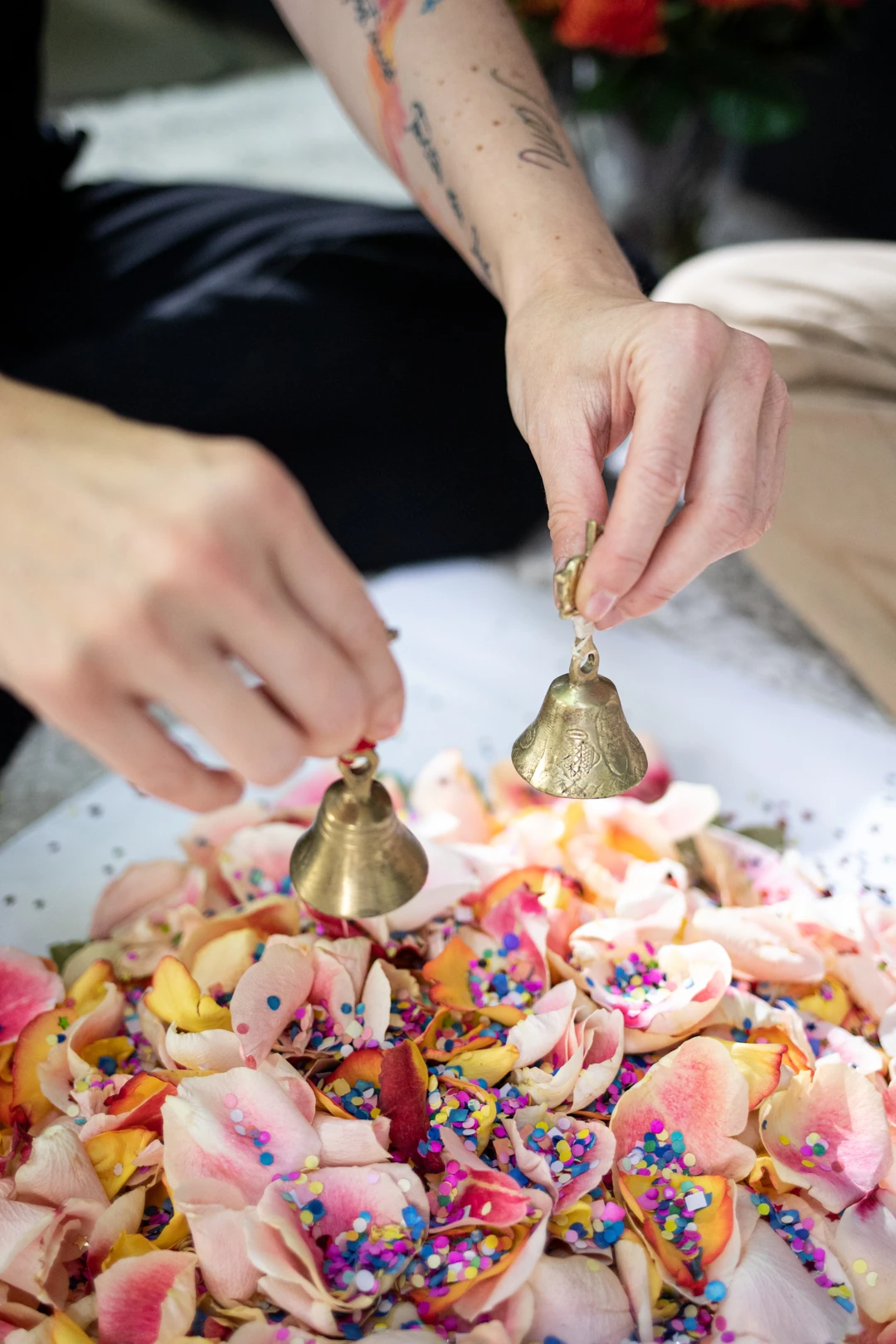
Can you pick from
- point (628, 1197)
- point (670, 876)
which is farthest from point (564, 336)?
point (628, 1197)

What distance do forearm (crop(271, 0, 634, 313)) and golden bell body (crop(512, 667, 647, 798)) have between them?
30 cm

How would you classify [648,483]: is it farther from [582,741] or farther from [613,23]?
[613,23]

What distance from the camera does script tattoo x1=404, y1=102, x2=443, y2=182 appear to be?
90 cm

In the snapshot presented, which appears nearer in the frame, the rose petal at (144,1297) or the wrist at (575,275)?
the rose petal at (144,1297)

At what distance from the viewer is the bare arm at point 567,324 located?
1.89 ft

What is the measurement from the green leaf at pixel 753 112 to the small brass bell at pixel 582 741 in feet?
5.82

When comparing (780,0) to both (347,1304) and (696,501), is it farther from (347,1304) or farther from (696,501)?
(347,1304)

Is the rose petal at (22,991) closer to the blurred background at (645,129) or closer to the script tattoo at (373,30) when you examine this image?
the blurred background at (645,129)

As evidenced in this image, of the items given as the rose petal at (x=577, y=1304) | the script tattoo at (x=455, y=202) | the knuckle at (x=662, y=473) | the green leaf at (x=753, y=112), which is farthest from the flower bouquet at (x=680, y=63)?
the rose petal at (x=577, y=1304)

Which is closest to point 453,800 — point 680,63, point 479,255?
point 479,255

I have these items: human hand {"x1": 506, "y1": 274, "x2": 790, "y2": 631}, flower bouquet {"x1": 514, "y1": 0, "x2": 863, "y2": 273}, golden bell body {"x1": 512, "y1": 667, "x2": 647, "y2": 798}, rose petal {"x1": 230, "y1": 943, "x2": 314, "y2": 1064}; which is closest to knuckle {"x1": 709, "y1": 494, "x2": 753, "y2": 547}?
human hand {"x1": 506, "y1": 274, "x2": 790, "y2": 631}

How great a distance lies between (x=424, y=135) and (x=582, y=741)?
0.60 metres

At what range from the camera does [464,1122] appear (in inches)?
22.6

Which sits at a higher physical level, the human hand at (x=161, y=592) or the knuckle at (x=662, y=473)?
the human hand at (x=161, y=592)
